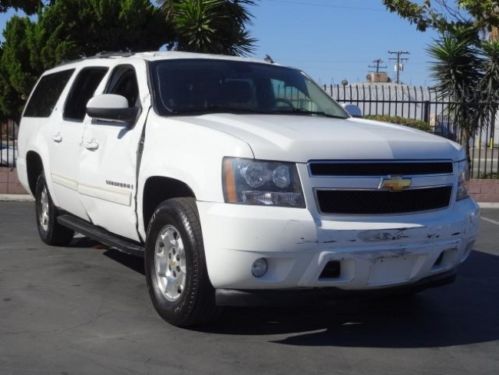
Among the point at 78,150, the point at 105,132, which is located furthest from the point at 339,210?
the point at 78,150

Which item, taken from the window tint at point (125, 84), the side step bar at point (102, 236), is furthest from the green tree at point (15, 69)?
the window tint at point (125, 84)

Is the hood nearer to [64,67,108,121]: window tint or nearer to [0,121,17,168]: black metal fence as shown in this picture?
[64,67,108,121]: window tint

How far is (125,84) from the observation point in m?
6.28

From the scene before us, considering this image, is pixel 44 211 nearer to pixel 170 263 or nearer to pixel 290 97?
pixel 290 97

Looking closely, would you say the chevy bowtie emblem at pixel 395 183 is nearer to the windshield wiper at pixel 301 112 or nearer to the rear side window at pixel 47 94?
the windshield wiper at pixel 301 112

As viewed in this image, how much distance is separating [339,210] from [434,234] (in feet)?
2.27

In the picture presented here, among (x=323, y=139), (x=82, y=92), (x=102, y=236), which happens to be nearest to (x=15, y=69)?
(x=82, y=92)

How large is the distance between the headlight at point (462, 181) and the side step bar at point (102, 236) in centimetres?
227

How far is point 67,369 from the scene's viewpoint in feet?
14.5

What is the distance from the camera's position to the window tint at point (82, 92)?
682 centimetres

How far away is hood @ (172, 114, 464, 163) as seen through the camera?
463 centimetres

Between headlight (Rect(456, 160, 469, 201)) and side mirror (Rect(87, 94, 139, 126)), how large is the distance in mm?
2329

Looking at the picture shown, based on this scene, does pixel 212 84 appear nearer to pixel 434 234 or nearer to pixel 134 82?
pixel 134 82

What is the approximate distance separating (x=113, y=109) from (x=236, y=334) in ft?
6.06
